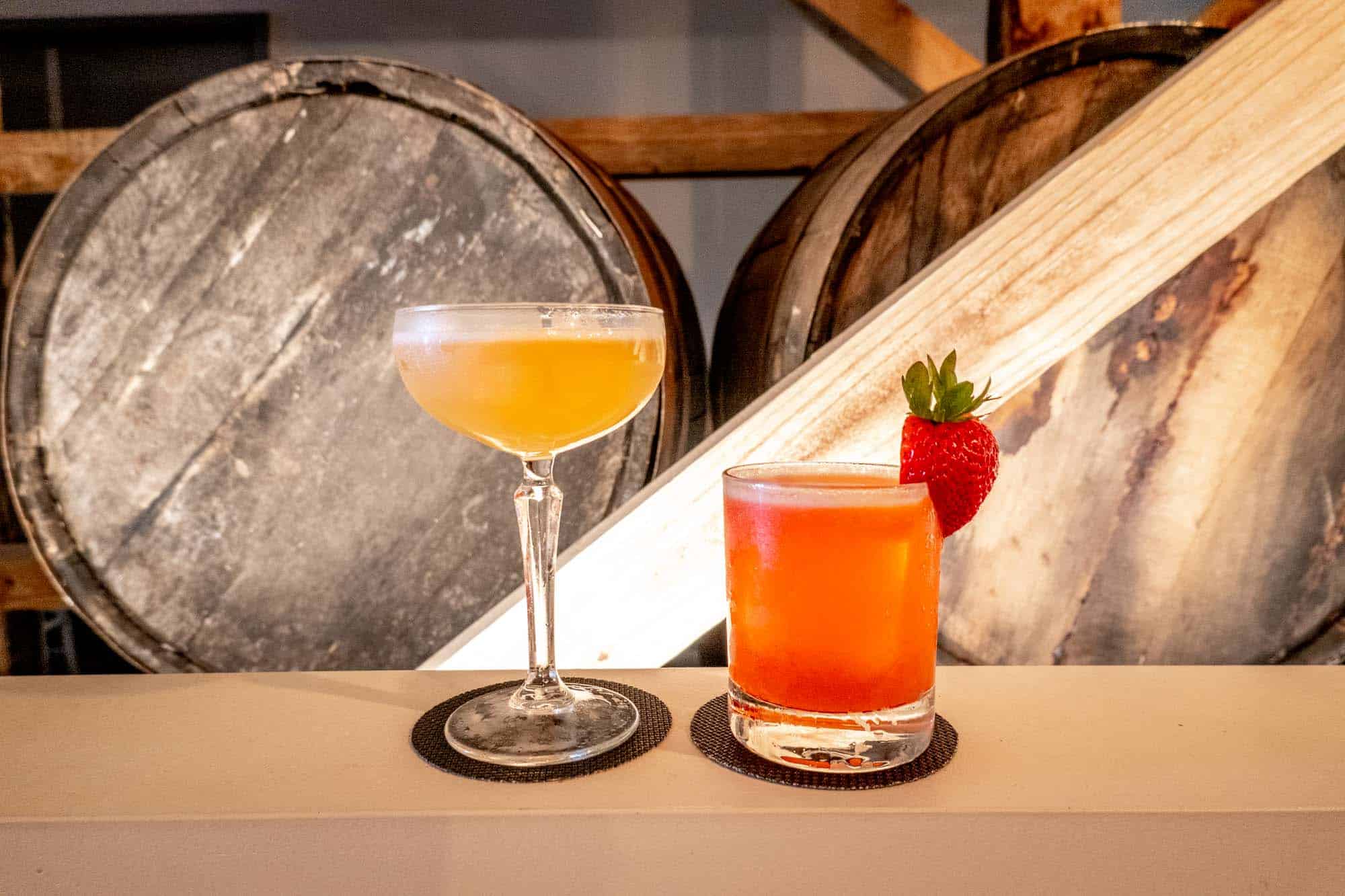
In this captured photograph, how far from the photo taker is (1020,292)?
773 millimetres

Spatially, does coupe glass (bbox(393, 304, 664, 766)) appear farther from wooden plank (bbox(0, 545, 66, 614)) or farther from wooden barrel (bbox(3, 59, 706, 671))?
wooden plank (bbox(0, 545, 66, 614))

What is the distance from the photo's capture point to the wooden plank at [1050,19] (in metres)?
1.39

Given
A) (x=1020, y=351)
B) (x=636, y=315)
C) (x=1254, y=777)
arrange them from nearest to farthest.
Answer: (x=1254, y=777) < (x=636, y=315) < (x=1020, y=351)

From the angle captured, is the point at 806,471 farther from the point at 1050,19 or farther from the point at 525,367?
the point at 1050,19

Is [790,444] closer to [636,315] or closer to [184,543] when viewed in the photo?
[636,315]

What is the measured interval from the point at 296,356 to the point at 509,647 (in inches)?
22.2

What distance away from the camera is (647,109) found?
214 centimetres

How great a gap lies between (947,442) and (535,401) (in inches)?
11.8

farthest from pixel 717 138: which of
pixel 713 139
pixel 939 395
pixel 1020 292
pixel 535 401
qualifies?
pixel 939 395

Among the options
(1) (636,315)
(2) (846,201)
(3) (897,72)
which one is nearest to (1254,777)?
(1) (636,315)

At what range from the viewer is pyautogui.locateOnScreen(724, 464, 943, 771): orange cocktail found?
0.53 metres

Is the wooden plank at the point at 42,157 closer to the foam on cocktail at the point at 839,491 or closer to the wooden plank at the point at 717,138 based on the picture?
the wooden plank at the point at 717,138

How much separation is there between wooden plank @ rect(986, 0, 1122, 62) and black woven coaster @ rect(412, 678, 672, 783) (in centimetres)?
125

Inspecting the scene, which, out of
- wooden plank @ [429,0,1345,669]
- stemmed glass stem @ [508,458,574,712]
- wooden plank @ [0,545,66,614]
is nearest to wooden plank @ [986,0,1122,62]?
wooden plank @ [429,0,1345,669]
